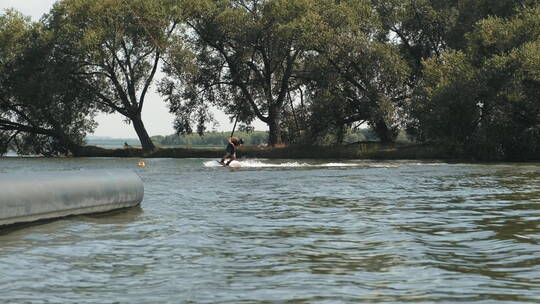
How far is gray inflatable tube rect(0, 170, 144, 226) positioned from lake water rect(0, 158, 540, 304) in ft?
0.95

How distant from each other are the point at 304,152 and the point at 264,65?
409 inches

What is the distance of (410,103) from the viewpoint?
53.8 m

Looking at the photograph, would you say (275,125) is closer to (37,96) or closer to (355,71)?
(355,71)

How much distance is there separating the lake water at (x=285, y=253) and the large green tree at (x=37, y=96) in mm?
45910

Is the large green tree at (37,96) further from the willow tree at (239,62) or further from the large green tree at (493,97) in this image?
the large green tree at (493,97)

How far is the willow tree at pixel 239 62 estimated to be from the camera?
6034cm

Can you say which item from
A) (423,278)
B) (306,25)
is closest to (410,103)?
(306,25)

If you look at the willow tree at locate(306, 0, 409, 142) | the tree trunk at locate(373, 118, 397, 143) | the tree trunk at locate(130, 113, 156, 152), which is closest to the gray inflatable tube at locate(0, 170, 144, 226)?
the willow tree at locate(306, 0, 409, 142)

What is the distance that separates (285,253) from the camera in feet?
33.1

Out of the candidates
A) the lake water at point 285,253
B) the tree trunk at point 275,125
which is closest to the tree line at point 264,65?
the tree trunk at point 275,125

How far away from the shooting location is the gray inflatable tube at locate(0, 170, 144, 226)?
1284 cm

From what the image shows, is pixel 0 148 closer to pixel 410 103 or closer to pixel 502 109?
pixel 410 103

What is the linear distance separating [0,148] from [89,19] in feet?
52.4

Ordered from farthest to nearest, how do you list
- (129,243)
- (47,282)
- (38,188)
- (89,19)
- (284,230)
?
1. (89,19)
2. (38,188)
3. (284,230)
4. (129,243)
5. (47,282)
